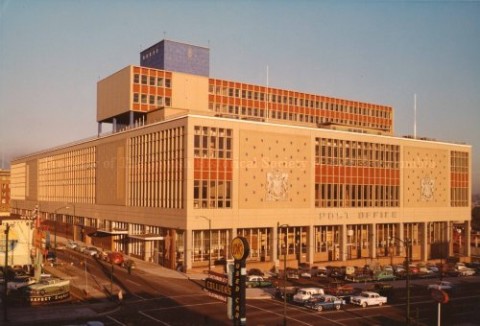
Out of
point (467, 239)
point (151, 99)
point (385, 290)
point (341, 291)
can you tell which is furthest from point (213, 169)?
point (467, 239)

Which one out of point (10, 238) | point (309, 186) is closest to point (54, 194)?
point (10, 238)

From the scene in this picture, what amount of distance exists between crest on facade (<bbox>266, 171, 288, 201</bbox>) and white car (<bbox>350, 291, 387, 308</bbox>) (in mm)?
30502

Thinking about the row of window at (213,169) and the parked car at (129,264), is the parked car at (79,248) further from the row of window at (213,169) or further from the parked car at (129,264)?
the row of window at (213,169)

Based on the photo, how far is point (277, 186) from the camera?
88.1m

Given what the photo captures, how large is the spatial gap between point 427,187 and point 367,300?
58.3 meters

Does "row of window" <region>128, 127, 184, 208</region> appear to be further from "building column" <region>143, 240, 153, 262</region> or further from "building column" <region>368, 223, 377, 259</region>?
"building column" <region>368, 223, 377, 259</region>

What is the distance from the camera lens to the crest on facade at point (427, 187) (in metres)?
110

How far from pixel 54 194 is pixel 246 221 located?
75952mm

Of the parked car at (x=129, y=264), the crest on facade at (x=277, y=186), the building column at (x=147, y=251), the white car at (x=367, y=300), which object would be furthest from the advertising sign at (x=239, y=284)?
the building column at (x=147, y=251)

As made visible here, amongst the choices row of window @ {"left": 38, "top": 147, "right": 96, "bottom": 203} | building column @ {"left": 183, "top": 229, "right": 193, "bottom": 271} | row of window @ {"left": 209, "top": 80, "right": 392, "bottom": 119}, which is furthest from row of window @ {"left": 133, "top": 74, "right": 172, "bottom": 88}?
building column @ {"left": 183, "top": 229, "right": 193, "bottom": 271}

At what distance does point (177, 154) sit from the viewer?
271ft

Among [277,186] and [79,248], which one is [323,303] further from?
[79,248]

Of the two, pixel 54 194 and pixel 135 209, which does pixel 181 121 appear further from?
pixel 54 194

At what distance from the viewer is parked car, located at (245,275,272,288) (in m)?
66.7
